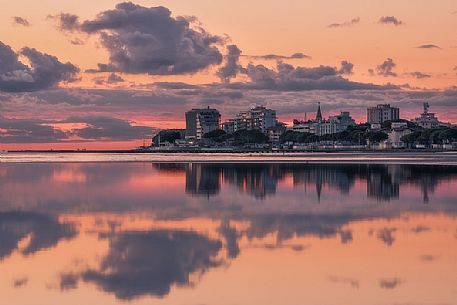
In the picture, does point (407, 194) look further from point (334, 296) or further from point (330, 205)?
A: point (334, 296)

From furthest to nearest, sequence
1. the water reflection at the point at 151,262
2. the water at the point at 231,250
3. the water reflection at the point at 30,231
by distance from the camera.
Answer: the water reflection at the point at 30,231 < the water reflection at the point at 151,262 < the water at the point at 231,250

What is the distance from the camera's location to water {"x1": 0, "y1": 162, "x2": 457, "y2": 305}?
51.4ft

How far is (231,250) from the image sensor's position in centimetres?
2081

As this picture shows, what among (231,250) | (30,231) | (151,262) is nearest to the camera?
(151,262)

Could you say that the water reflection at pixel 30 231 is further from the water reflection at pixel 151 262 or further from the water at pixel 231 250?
the water reflection at pixel 151 262

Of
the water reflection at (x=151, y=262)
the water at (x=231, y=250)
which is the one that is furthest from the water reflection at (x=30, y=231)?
the water reflection at (x=151, y=262)

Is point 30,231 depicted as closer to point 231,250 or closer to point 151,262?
point 151,262

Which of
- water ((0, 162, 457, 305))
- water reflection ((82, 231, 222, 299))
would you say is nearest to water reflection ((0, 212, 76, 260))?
water ((0, 162, 457, 305))

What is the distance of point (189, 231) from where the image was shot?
2480cm

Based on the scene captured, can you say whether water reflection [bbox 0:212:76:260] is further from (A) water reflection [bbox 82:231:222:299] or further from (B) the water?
(A) water reflection [bbox 82:231:222:299]

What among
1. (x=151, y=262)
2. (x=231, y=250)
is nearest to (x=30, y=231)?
(x=151, y=262)

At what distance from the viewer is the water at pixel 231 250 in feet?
51.4

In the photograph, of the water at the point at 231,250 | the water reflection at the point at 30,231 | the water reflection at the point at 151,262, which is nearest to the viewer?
the water at the point at 231,250

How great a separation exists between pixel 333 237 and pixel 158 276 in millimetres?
8096
